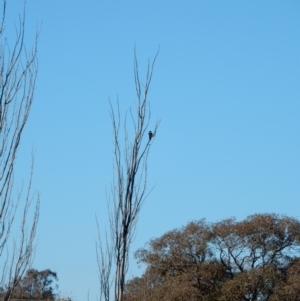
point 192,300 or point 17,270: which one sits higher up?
point 192,300

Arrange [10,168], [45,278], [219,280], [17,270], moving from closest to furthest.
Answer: [10,168], [17,270], [219,280], [45,278]

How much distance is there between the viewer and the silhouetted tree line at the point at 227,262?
26047 mm

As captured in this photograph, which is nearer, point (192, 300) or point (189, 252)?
point (192, 300)

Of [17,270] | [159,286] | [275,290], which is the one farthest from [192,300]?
[17,270]

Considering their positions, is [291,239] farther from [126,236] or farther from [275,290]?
[126,236]

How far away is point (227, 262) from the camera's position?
91.7 ft

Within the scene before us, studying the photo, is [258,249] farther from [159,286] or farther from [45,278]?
[45,278]

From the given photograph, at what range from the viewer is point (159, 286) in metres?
26.4

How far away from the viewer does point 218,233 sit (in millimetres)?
28172

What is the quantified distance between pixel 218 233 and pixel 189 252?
1.51 m

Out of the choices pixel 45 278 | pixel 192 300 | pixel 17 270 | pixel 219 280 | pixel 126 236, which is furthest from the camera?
pixel 45 278

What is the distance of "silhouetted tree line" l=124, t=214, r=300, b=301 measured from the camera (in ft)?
85.5

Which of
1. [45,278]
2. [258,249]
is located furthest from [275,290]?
[45,278]

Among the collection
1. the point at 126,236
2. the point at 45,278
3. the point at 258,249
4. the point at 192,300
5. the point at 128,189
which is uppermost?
the point at 45,278
